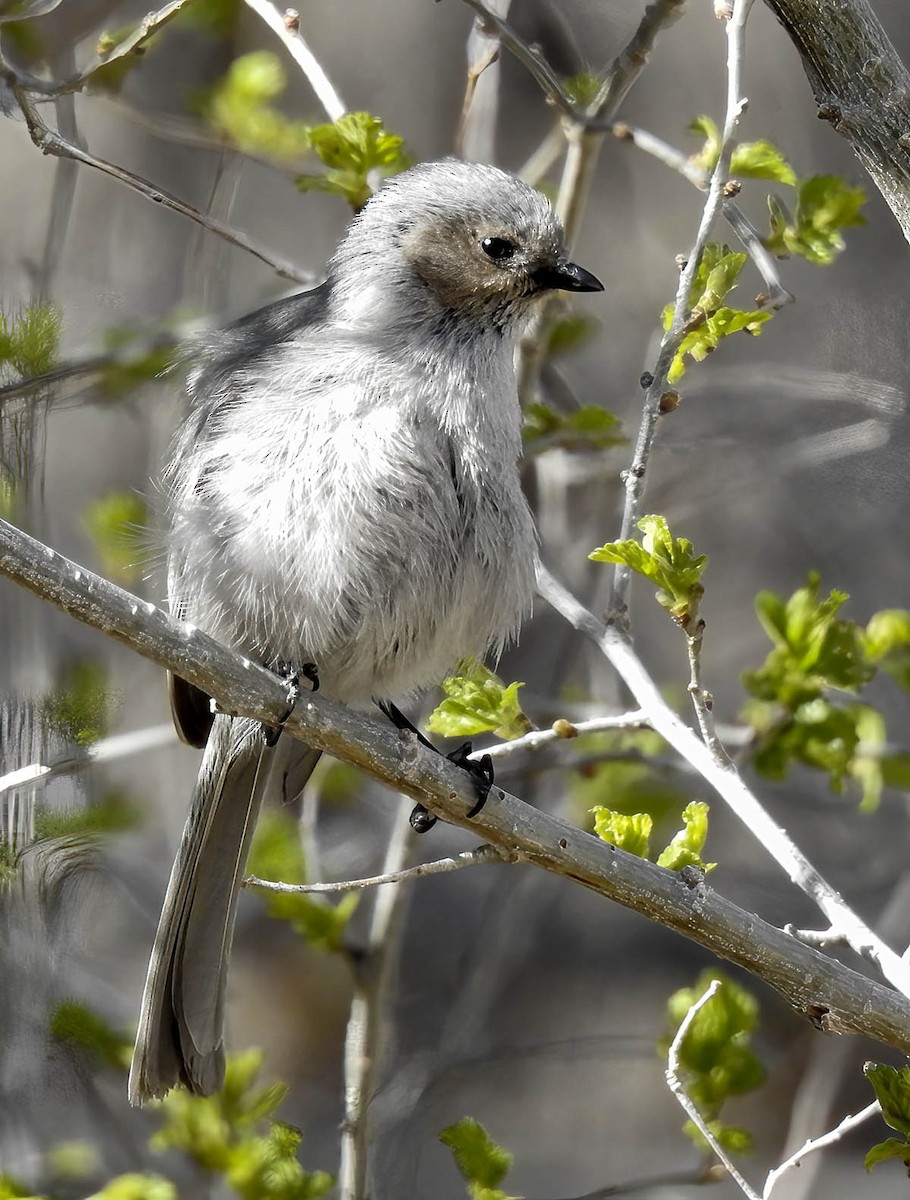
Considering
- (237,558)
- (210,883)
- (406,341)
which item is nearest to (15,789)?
(210,883)

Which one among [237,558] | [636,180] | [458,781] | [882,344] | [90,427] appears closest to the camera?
[458,781]

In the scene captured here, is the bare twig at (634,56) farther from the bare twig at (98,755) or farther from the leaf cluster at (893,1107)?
the leaf cluster at (893,1107)

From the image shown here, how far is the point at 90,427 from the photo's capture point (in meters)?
2.79

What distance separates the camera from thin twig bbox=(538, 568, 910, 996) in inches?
77.2

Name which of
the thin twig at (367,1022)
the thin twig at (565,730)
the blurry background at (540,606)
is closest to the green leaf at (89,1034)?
the blurry background at (540,606)

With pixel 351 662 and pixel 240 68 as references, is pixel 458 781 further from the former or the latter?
pixel 240 68

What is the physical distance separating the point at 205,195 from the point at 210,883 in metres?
1.65

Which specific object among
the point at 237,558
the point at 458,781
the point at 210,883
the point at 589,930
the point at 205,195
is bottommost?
the point at 589,930

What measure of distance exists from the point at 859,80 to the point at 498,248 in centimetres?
78

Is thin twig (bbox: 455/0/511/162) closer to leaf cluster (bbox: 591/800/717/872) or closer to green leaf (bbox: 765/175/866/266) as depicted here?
green leaf (bbox: 765/175/866/266)

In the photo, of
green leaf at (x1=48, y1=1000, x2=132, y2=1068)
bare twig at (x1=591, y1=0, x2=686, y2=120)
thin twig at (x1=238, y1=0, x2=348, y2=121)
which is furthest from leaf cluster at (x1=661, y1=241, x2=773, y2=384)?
green leaf at (x1=48, y1=1000, x2=132, y2=1068)

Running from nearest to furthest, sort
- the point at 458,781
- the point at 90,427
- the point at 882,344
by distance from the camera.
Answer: the point at 458,781 → the point at 90,427 → the point at 882,344

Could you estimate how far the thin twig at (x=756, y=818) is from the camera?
77.2 inches

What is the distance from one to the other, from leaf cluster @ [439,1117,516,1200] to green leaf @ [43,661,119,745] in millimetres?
1094
